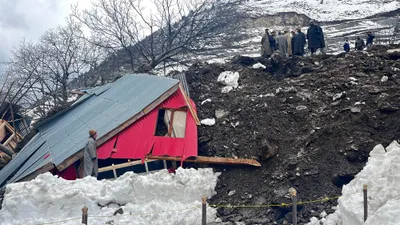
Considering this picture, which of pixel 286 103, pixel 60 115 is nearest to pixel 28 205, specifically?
pixel 286 103

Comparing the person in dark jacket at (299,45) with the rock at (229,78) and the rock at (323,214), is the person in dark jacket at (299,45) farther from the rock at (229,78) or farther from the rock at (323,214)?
the rock at (323,214)

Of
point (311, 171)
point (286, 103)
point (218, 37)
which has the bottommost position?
point (311, 171)

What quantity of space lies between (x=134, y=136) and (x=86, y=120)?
2.86 meters

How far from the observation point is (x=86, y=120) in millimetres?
12969

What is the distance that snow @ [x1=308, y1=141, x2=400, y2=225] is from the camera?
5922mm

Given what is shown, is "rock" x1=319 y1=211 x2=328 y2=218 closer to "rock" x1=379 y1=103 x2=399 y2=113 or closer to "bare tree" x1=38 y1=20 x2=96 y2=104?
"rock" x1=379 y1=103 x2=399 y2=113

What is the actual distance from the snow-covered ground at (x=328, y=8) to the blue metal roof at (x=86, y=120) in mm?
35796

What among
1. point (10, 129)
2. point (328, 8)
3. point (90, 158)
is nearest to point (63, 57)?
point (10, 129)

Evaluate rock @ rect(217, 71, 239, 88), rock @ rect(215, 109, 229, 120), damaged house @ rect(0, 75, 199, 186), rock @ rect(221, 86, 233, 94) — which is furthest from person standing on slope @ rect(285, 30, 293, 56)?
damaged house @ rect(0, 75, 199, 186)

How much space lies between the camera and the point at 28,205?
8281 millimetres

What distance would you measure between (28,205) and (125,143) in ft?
9.58

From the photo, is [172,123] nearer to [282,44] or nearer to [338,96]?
[338,96]

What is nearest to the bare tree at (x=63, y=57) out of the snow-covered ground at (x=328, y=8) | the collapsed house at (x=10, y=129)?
the collapsed house at (x=10, y=129)

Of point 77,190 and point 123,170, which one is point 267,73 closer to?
A: point 123,170
